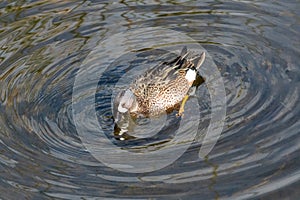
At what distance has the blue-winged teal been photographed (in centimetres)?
957

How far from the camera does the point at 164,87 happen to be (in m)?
9.83

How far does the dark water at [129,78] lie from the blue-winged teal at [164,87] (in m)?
0.36

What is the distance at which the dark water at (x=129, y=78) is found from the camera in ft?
24.1

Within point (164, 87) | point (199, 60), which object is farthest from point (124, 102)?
point (199, 60)

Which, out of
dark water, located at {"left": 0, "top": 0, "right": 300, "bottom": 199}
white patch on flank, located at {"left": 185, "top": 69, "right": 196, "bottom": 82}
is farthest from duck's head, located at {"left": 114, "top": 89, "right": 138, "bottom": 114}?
white patch on flank, located at {"left": 185, "top": 69, "right": 196, "bottom": 82}

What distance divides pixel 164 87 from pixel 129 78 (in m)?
0.63

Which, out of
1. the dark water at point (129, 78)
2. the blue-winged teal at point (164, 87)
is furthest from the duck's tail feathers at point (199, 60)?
the dark water at point (129, 78)

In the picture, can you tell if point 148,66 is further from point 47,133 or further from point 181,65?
point 47,133

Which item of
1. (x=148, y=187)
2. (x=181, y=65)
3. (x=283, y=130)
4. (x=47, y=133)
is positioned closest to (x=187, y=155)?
(x=148, y=187)

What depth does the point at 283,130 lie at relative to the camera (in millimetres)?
8078

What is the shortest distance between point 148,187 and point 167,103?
2.58m

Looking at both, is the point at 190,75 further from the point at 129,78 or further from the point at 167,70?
the point at 129,78

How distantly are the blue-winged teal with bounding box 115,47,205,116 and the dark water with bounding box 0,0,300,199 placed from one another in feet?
1.18

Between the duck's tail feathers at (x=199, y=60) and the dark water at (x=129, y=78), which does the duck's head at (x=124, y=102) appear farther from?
the duck's tail feathers at (x=199, y=60)
